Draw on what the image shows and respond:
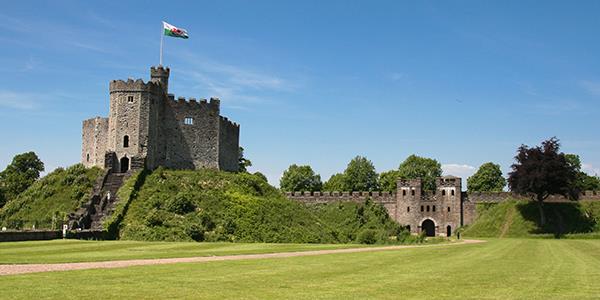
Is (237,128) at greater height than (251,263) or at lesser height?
greater

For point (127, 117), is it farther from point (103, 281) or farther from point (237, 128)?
point (103, 281)

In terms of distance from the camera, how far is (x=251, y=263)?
24.6 m

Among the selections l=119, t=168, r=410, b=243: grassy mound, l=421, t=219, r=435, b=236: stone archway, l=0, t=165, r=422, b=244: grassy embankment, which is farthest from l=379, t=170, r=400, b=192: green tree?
l=119, t=168, r=410, b=243: grassy mound

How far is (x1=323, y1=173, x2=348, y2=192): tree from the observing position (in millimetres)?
120156

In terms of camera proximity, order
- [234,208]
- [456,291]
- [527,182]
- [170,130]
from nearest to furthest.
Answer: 1. [456,291]
2. [234,208]
3. [170,130]
4. [527,182]

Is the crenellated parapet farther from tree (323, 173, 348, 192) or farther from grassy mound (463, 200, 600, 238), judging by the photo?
tree (323, 173, 348, 192)

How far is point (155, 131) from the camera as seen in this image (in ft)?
206

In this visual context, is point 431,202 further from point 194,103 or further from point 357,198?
point 194,103

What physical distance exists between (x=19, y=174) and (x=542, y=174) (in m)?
67.9

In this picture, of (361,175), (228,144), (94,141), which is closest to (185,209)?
(94,141)

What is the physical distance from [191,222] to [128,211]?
528cm

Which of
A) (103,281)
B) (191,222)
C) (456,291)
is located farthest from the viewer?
(191,222)

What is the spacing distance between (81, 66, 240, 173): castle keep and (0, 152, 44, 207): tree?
30928 millimetres

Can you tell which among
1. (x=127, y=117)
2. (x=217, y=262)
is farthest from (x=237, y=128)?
(x=217, y=262)
